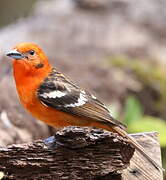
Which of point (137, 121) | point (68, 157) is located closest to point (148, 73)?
point (137, 121)

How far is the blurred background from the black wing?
139 centimetres

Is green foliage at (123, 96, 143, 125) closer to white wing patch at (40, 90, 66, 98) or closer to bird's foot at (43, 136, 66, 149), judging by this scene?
white wing patch at (40, 90, 66, 98)

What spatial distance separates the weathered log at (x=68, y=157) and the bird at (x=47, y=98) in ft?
3.06

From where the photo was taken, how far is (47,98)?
6.07 meters

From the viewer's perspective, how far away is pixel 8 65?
29.7 ft

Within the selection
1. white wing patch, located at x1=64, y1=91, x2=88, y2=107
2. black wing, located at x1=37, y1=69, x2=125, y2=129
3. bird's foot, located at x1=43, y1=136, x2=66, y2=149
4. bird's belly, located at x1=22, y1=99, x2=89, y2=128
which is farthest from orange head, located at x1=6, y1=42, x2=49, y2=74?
bird's foot, located at x1=43, y1=136, x2=66, y2=149

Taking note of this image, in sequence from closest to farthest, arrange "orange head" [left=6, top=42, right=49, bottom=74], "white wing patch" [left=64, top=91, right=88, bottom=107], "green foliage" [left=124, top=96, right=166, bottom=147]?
1. "orange head" [left=6, top=42, right=49, bottom=74]
2. "white wing patch" [left=64, top=91, right=88, bottom=107]
3. "green foliage" [left=124, top=96, right=166, bottom=147]

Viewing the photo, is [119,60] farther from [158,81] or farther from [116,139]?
[116,139]

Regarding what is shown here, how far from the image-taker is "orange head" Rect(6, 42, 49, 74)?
6.05 metres

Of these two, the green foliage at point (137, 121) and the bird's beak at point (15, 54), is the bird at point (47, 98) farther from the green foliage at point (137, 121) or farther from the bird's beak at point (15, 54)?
the green foliage at point (137, 121)

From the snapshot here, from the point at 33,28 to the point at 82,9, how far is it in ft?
3.60

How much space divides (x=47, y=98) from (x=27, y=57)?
16.5 inches

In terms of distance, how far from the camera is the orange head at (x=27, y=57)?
19.8 feet

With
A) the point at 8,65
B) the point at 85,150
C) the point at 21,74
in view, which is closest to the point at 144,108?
the point at 8,65
